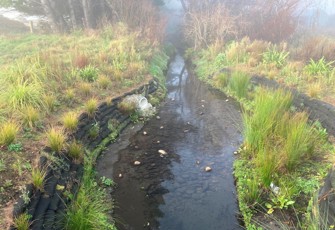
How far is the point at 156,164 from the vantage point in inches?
255

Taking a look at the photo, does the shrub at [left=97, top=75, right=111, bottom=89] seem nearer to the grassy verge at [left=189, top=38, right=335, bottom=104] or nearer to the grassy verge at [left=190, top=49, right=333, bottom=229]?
the grassy verge at [left=190, top=49, right=333, bottom=229]

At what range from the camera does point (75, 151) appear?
559cm

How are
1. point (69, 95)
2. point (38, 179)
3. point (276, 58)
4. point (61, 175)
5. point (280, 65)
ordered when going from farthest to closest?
point (276, 58) < point (280, 65) < point (69, 95) < point (61, 175) < point (38, 179)

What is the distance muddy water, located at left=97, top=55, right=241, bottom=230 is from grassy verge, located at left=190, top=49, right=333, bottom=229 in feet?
1.20

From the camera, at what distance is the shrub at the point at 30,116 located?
582 cm

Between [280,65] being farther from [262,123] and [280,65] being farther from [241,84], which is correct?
[262,123]

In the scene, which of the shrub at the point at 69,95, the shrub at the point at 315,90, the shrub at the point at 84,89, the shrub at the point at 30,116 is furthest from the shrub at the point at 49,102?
the shrub at the point at 315,90

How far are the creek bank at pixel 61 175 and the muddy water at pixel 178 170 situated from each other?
40 cm

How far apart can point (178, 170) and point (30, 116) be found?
129 inches

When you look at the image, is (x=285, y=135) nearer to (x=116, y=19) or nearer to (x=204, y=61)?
(x=204, y=61)

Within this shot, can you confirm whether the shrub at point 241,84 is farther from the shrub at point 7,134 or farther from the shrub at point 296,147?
the shrub at point 7,134

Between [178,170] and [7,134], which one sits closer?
[7,134]

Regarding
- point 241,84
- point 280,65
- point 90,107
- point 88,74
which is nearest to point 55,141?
point 90,107

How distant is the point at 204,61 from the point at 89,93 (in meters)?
9.62
